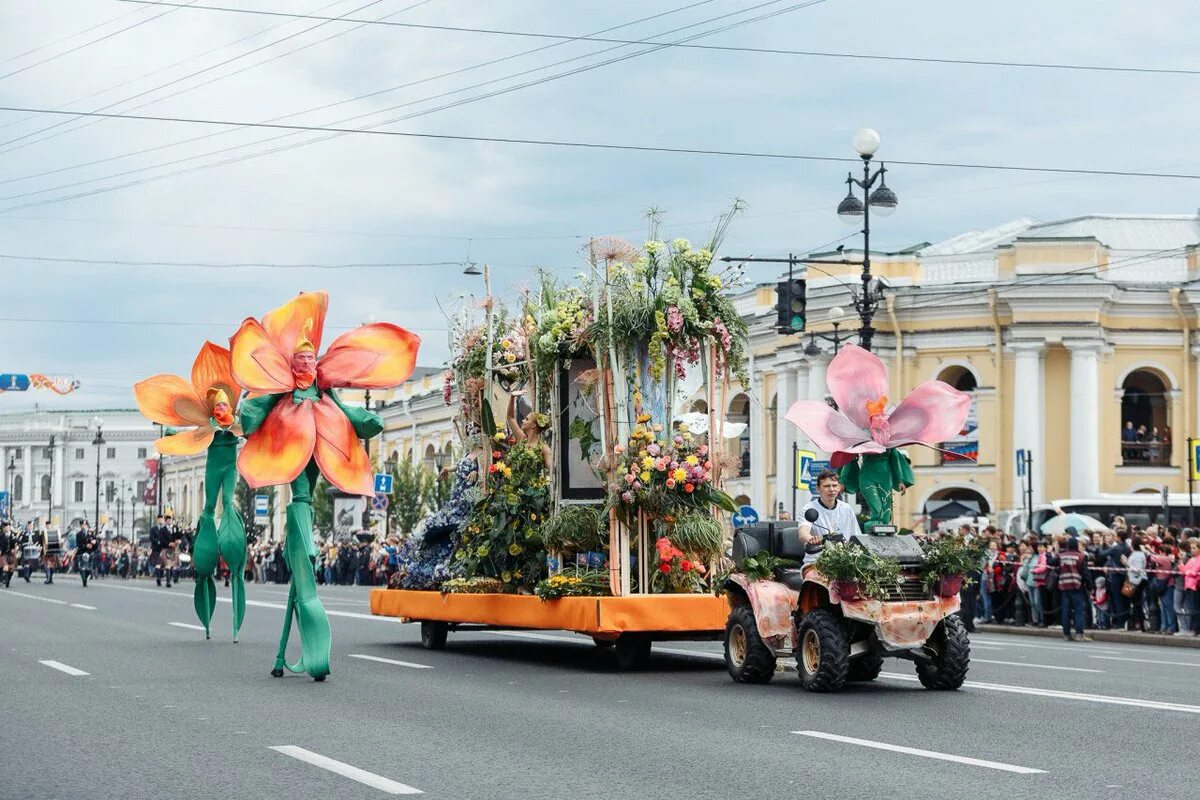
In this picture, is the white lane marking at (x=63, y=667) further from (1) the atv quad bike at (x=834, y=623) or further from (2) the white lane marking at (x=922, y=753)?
(2) the white lane marking at (x=922, y=753)

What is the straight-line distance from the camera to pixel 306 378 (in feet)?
50.7

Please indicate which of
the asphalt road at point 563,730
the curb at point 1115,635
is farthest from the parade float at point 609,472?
the curb at point 1115,635

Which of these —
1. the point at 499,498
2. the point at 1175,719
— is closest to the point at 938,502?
the point at 499,498

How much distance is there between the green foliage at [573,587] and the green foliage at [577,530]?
54 cm

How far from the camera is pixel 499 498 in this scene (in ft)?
61.1

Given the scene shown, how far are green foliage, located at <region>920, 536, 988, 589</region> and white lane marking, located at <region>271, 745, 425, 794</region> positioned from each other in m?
5.64

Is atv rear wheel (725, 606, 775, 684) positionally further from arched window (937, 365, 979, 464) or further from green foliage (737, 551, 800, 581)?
arched window (937, 365, 979, 464)

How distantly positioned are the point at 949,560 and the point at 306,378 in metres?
5.74

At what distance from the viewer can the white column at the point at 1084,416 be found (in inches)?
2302

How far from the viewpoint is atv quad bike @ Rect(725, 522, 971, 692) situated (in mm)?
13664

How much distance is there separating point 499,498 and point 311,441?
3.68 m

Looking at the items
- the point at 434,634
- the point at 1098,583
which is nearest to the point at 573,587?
the point at 434,634

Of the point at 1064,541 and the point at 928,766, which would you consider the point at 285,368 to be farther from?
the point at 1064,541

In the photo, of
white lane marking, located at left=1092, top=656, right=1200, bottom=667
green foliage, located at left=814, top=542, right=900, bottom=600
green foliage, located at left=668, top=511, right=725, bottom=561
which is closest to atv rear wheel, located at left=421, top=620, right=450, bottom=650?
green foliage, located at left=668, top=511, right=725, bottom=561
